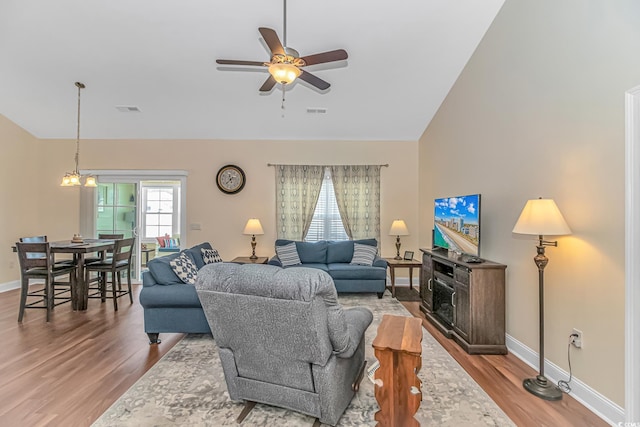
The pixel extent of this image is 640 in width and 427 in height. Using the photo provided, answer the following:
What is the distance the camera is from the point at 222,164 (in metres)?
5.87

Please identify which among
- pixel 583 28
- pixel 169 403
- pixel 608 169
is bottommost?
pixel 169 403

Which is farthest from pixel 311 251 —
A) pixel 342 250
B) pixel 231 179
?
pixel 231 179

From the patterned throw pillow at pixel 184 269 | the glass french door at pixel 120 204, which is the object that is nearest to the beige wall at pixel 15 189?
the glass french door at pixel 120 204

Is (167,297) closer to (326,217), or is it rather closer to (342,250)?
(342,250)

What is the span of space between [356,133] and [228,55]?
263cm

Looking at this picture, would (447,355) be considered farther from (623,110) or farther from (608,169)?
(623,110)

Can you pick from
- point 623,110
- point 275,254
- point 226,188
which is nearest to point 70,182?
point 226,188

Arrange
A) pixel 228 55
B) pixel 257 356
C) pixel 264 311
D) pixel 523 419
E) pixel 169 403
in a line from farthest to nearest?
pixel 228 55 → pixel 169 403 → pixel 523 419 → pixel 257 356 → pixel 264 311

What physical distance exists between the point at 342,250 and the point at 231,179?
2.47 m

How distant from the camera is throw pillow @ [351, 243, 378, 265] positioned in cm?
523

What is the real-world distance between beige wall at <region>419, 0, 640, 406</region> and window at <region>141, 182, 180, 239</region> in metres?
5.53

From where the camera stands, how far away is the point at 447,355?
3012mm

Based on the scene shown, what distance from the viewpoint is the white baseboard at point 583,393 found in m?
2.03

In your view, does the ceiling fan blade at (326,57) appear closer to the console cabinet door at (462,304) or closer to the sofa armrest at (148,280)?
the console cabinet door at (462,304)
